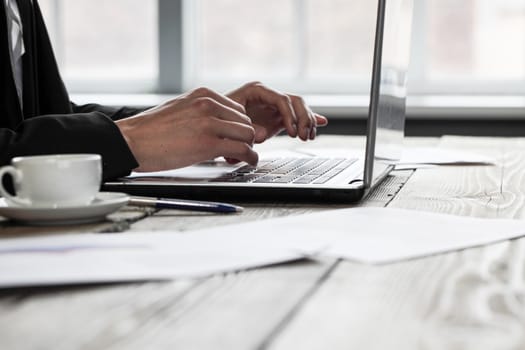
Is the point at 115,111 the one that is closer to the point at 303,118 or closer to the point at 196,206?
the point at 303,118

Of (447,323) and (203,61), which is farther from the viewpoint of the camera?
(203,61)

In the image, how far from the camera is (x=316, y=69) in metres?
4.20

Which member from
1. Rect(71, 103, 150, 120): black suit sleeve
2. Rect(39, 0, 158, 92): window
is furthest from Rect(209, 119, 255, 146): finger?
Rect(39, 0, 158, 92): window

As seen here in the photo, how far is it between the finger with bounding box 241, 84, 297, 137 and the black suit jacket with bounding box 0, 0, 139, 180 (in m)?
0.27

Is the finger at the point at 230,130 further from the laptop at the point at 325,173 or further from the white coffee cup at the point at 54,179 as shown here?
the white coffee cup at the point at 54,179

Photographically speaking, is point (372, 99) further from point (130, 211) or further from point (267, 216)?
point (130, 211)

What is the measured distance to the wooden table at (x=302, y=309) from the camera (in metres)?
0.46

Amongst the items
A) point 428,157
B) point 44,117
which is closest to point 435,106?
point 428,157

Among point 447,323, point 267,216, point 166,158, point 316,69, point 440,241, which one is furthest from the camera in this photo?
point 316,69

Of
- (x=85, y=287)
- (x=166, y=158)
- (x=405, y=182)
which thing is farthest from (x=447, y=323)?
(x=405, y=182)

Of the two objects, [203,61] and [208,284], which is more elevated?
[208,284]

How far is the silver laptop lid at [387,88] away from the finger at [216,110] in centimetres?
18

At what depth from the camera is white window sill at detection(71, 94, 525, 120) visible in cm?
352

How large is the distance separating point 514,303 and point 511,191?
67 centimetres
